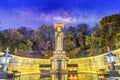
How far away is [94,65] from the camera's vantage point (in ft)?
65.9

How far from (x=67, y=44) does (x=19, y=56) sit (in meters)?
11.4

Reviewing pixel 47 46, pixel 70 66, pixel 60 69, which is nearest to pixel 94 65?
pixel 70 66

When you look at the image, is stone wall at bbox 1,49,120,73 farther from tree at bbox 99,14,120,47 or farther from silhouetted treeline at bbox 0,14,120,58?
tree at bbox 99,14,120,47

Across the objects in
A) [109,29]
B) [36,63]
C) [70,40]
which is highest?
[109,29]

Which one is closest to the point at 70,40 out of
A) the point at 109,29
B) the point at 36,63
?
the point at 109,29

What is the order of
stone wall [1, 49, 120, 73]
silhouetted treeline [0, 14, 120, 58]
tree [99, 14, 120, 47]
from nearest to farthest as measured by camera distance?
stone wall [1, 49, 120, 73] → tree [99, 14, 120, 47] → silhouetted treeline [0, 14, 120, 58]

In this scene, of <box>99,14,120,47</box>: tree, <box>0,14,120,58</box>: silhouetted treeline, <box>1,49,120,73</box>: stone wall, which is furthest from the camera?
<box>0,14,120,58</box>: silhouetted treeline

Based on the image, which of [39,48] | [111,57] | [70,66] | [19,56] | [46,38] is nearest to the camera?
[111,57]

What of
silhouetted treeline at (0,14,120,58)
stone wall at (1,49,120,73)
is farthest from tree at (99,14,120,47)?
stone wall at (1,49,120,73)

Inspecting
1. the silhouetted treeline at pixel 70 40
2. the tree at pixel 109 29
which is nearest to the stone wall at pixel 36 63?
the silhouetted treeline at pixel 70 40

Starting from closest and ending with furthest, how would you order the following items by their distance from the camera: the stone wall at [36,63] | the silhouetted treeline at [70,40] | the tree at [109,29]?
the stone wall at [36,63]
the tree at [109,29]
the silhouetted treeline at [70,40]

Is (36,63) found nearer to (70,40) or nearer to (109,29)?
(70,40)

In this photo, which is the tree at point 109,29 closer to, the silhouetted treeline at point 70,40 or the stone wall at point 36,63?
the silhouetted treeline at point 70,40

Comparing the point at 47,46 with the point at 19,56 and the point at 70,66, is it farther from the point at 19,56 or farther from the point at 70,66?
the point at 70,66
